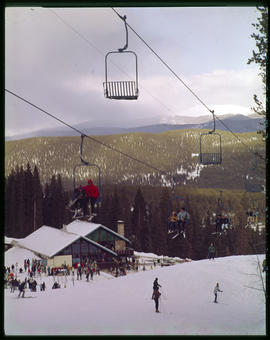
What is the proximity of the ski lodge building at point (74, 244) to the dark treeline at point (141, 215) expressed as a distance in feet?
3.29

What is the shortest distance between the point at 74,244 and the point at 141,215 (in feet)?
46.2

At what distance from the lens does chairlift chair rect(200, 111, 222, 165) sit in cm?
1196

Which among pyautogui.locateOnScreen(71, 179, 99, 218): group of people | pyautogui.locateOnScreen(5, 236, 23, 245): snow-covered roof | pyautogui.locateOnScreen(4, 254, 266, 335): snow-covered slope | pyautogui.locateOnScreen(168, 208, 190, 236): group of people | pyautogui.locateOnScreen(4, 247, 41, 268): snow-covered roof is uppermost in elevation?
pyautogui.locateOnScreen(71, 179, 99, 218): group of people

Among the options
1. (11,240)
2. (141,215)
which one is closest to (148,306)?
(11,240)

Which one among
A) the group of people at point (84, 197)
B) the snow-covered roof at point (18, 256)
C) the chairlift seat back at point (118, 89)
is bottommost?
the snow-covered roof at point (18, 256)

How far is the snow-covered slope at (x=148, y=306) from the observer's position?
13.7 meters

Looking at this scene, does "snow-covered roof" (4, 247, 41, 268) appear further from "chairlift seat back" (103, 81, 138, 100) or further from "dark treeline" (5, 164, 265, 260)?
"chairlift seat back" (103, 81, 138, 100)

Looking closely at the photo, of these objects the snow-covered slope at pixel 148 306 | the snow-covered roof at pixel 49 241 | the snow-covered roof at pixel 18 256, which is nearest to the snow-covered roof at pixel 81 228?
the snow-covered roof at pixel 49 241

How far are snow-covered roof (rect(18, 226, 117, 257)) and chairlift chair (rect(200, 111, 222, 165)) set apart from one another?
6.18 m

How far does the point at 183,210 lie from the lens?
1178 centimetres

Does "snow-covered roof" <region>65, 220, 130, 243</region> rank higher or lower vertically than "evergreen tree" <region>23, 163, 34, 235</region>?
lower

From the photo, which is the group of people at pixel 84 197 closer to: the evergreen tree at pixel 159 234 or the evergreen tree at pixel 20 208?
the evergreen tree at pixel 20 208

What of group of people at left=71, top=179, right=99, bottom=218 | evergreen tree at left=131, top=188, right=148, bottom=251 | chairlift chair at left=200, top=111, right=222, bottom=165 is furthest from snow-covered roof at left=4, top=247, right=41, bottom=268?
evergreen tree at left=131, top=188, right=148, bottom=251

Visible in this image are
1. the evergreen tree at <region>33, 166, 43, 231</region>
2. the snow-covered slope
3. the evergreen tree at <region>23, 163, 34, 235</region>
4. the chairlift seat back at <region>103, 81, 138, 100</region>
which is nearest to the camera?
the chairlift seat back at <region>103, 81, 138, 100</region>
